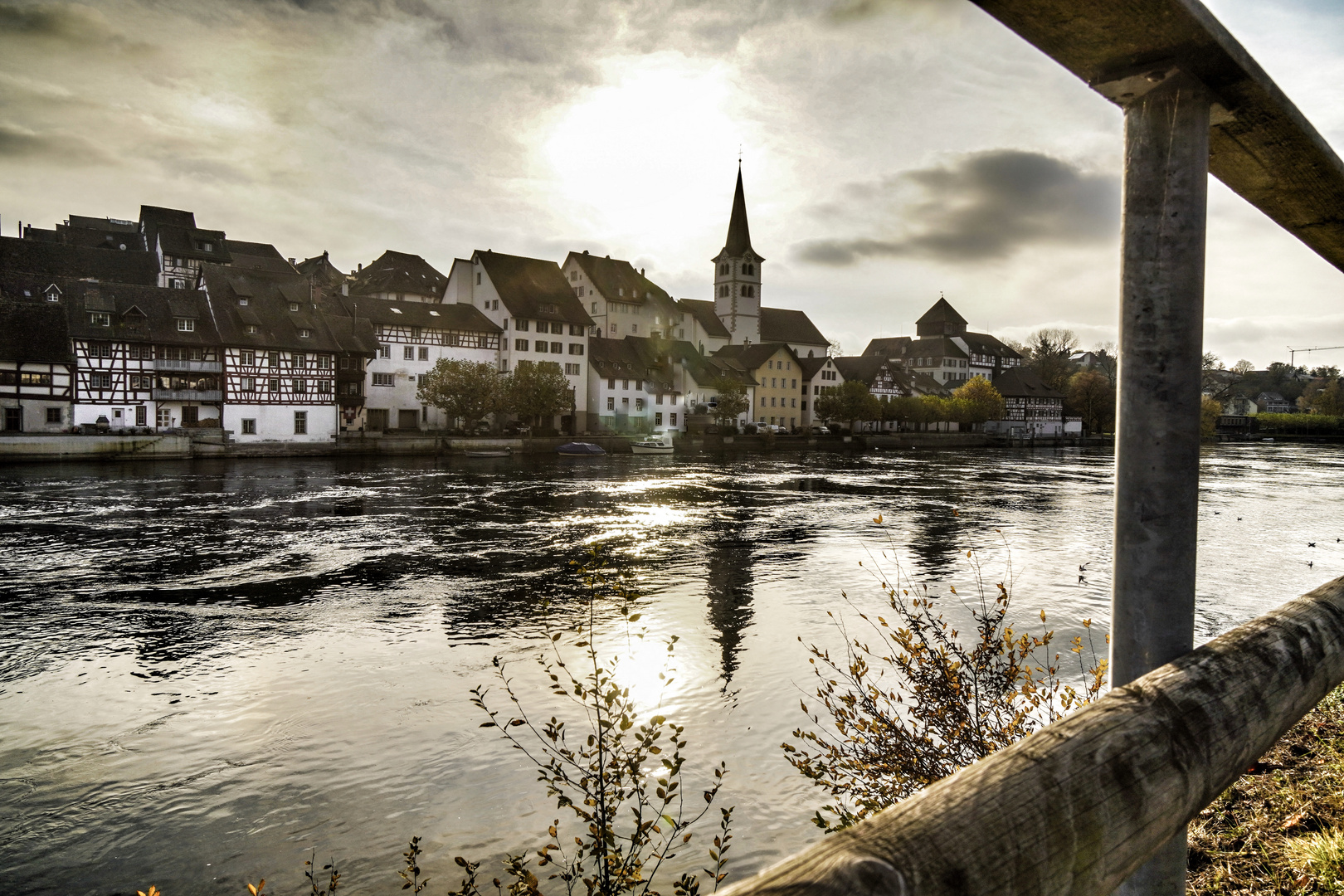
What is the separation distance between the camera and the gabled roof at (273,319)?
54.3 meters

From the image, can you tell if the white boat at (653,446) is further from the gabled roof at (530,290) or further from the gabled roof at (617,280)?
the gabled roof at (617,280)

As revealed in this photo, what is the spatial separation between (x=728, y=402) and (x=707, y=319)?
27265 millimetres

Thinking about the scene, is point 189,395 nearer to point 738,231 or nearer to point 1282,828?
point 1282,828

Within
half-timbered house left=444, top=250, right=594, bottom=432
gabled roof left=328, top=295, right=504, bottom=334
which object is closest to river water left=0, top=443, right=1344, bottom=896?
gabled roof left=328, top=295, right=504, bottom=334

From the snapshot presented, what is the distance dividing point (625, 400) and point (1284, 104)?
72869mm

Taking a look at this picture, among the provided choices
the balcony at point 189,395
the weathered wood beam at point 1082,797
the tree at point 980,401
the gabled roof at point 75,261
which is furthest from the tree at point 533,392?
the weathered wood beam at point 1082,797

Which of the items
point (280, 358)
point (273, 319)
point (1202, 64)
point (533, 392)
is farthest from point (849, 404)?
point (1202, 64)

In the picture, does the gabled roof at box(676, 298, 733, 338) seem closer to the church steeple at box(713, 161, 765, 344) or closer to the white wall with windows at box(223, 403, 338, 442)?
the church steeple at box(713, 161, 765, 344)

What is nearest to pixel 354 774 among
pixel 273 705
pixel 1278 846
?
pixel 273 705

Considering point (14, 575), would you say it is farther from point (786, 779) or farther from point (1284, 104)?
point (1284, 104)

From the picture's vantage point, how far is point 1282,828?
463 centimetres

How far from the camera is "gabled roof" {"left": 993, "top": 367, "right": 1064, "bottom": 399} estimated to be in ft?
362

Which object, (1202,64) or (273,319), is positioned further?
(273,319)

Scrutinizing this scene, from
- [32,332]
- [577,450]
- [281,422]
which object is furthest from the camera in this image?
[577,450]
